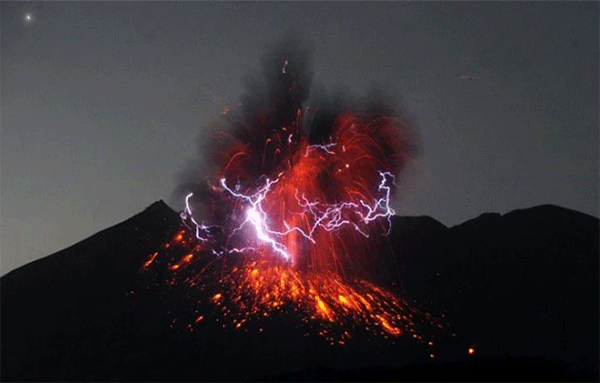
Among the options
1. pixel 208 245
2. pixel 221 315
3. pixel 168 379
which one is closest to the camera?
pixel 168 379

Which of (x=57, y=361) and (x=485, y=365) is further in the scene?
(x=485, y=365)

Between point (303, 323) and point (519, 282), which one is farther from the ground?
point (519, 282)

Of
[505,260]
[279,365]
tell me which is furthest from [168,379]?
[505,260]

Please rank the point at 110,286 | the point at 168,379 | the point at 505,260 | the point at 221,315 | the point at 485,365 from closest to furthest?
the point at 168,379
the point at 485,365
the point at 221,315
the point at 110,286
the point at 505,260

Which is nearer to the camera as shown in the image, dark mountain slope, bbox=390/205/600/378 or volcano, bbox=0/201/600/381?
volcano, bbox=0/201/600/381

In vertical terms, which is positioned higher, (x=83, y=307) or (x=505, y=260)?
(x=505, y=260)

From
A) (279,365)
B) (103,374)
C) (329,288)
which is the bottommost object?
(103,374)

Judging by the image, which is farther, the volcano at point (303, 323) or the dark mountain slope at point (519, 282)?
the dark mountain slope at point (519, 282)

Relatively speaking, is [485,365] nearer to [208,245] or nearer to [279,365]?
[279,365]
